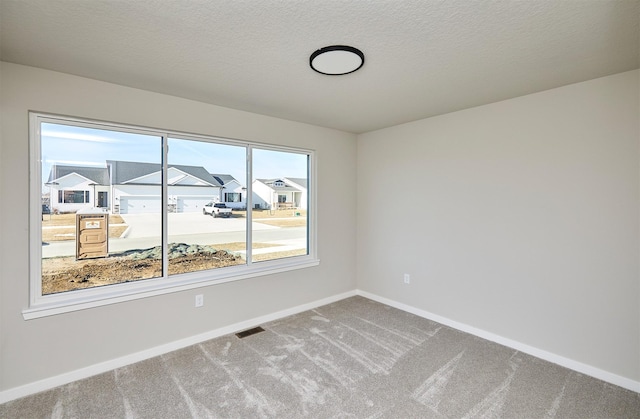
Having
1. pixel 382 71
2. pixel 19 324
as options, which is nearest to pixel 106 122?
pixel 19 324

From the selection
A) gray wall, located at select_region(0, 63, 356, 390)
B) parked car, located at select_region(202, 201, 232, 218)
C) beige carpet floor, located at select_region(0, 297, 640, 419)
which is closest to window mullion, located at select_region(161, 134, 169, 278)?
gray wall, located at select_region(0, 63, 356, 390)

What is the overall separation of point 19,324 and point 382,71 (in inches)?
130

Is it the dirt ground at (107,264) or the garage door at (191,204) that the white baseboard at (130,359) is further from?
the garage door at (191,204)

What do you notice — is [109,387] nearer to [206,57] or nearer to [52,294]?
[52,294]

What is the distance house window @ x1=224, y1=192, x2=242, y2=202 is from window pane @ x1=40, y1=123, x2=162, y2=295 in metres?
0.67

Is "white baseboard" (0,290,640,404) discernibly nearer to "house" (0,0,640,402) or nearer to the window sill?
"house" (0,0,640,402)

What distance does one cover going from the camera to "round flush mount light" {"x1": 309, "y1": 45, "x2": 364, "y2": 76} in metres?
1.88

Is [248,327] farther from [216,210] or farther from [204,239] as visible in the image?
[216,210]

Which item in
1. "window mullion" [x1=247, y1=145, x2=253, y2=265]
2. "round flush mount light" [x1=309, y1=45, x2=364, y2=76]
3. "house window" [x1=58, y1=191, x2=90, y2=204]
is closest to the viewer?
"round flush mount light" [x1=309, y1=45, x2=364, y2=76]

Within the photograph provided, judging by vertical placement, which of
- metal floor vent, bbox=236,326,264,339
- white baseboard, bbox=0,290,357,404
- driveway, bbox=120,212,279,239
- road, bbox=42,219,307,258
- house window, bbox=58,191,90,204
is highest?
house window, bbox=58,191,90,204

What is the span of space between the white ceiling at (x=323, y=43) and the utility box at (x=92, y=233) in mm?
1143

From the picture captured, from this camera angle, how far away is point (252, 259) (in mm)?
3457

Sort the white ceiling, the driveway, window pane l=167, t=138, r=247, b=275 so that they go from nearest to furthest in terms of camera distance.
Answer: the white ceiling
the driveway
window pane l=167, t=138, r=247, b=275

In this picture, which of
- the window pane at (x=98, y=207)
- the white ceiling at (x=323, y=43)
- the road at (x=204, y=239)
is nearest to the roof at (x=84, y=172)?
the window pane at (x=98, y=207)
